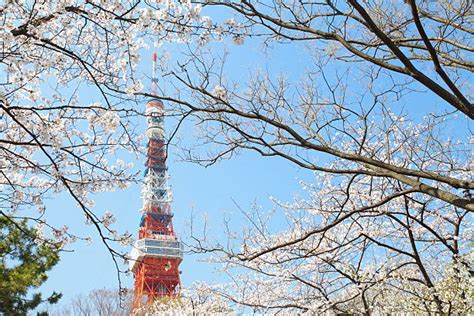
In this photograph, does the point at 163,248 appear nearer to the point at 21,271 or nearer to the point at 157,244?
the point at 157,244

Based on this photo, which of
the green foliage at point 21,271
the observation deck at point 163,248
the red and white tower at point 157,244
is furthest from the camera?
the observation deck at point 163,248

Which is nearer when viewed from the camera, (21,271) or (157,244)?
(21,271)

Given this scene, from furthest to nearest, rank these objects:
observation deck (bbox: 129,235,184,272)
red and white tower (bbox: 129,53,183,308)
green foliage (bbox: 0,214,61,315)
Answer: observation deck (bbox: 129,235,184,272) < red and white tower (bbox: 129,53,183,308) < green foliage (bbox: 0,214,61,315)

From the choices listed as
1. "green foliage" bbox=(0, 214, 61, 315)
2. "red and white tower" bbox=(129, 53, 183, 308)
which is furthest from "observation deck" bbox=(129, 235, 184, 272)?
"green foliage" bbox=(0, 214, 61, 315)

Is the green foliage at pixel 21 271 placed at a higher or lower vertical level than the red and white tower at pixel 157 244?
lower

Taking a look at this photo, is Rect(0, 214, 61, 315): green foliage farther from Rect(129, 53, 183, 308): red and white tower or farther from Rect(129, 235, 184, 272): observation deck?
Rect(129, 235, 184, 272): observation deck

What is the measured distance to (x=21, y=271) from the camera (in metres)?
7.35

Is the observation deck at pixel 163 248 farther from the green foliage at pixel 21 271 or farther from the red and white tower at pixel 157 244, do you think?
the green foliage at pixel 21 271

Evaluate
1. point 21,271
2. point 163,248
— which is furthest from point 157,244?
point 21,271

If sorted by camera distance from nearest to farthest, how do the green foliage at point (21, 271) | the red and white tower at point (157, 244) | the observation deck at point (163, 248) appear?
the green foliage at point (21, 271) < the red and white tower at point (157, 244) < the observation deck at point (163, 248)

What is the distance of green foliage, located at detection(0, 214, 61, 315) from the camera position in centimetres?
704

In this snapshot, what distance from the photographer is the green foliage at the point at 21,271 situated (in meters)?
7.04

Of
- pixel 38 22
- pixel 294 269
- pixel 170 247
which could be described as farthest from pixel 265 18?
pixel 170 247

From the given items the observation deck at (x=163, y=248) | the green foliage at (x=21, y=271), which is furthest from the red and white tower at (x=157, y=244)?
the green foliage at (x=21, y=271)
